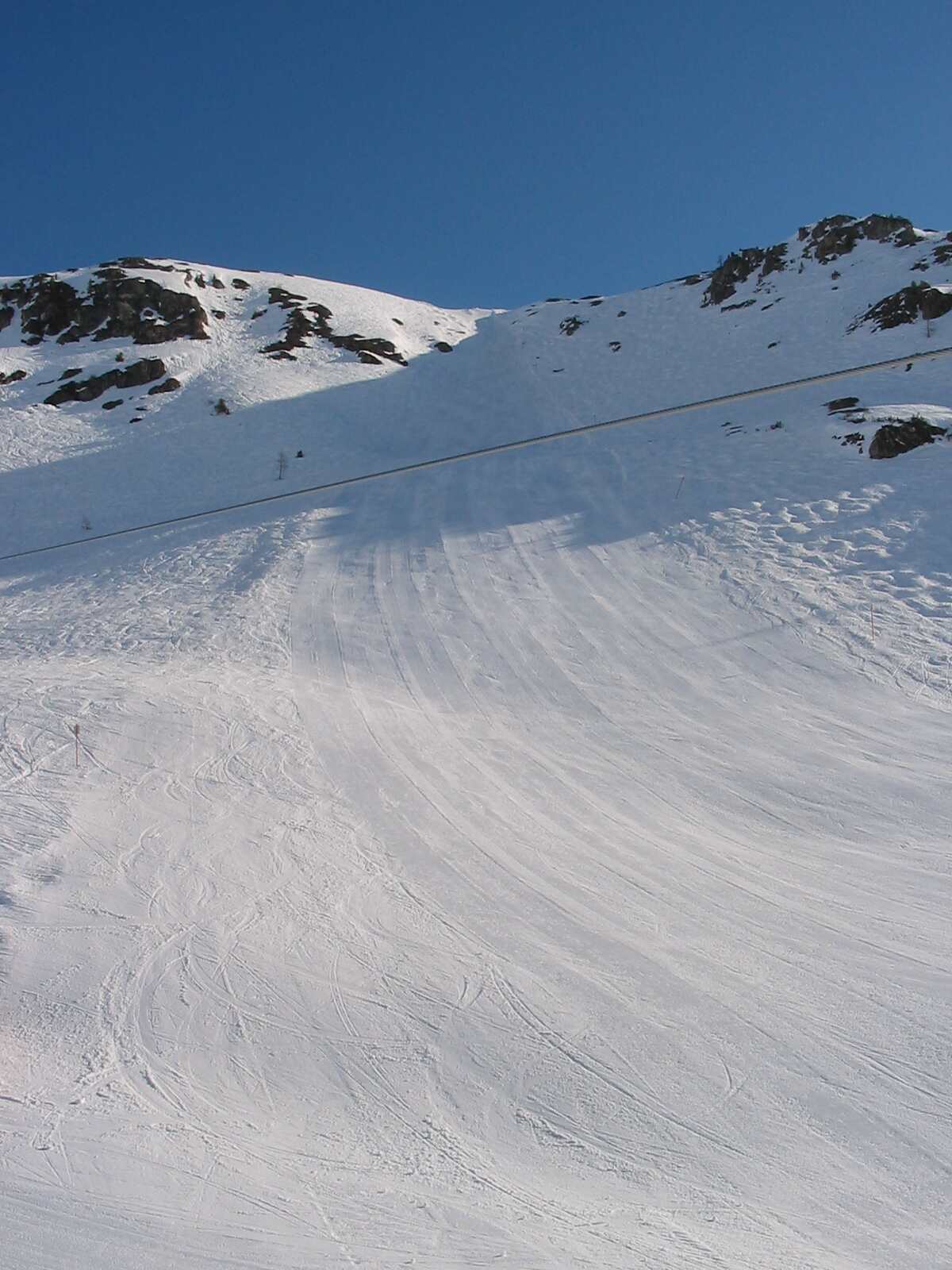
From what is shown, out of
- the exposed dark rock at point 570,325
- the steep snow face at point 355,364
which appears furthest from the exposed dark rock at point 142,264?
the exposed dark rock at point 570,325

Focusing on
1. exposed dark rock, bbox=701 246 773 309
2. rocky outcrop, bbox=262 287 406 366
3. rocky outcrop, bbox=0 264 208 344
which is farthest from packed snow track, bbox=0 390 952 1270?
rocky outcrop, bbox=0 264 208 344

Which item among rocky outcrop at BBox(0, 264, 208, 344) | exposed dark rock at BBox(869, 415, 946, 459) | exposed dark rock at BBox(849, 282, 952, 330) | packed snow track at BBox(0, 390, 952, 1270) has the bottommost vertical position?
packed snow track at BBox(0, 390, 952, 1270)

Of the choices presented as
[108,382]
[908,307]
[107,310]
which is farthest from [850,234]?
[107,310]

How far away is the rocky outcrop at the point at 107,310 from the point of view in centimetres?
3609

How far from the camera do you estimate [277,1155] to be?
3.84 meters

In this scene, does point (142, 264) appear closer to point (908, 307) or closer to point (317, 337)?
point (317, 337)

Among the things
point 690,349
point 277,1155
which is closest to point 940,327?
point 690,349

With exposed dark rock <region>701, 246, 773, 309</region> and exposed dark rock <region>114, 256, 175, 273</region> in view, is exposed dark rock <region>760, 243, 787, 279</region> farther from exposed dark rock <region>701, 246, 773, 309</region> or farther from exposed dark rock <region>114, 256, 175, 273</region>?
exposed dark rock <region>114, 256, 175, 273</region>

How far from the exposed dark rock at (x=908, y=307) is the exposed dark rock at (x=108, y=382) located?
24.3 meters

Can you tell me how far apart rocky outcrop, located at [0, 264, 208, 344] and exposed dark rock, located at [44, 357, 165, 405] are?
322cm

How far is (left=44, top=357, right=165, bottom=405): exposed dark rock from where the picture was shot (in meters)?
31.3

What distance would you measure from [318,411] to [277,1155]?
25824mm

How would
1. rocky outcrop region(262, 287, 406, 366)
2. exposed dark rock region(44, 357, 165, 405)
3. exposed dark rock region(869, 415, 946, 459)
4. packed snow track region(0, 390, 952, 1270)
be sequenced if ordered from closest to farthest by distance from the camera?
→ packed snow track region(0, 390, 952, 1270), exposed dark rock region(869, 415, 946, 459), exposed dark rock region(44, 357, 165, 405), rocky outcrop region(262, 287, 406, 366)

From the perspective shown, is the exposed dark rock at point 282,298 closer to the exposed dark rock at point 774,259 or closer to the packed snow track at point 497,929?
the exposed dark rock at point 774,259
